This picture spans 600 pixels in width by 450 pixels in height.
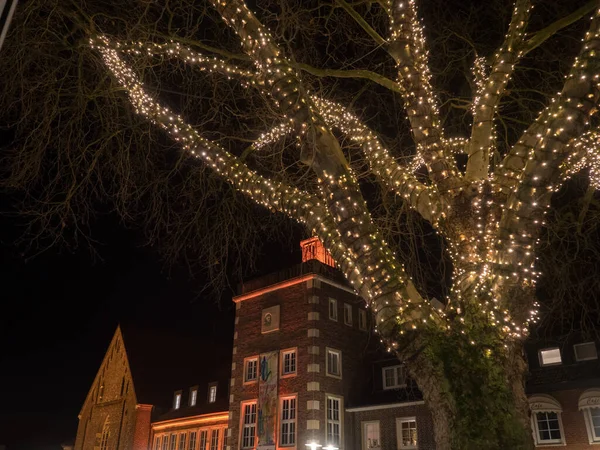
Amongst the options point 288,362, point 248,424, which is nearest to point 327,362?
point 288,362

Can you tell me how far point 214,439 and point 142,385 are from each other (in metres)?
8.62

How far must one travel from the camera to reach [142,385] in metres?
34.9

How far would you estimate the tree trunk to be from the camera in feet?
14.1

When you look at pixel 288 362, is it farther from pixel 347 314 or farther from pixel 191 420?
pixel 191 420

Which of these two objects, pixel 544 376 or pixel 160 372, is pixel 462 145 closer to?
pixel 544 376

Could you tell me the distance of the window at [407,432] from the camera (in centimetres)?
2172

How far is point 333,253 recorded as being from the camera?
18.5 ft

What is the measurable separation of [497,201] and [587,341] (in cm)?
1772

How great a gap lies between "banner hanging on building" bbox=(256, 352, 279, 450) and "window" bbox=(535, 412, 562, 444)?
1113cm

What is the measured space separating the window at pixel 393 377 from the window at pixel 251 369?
6397 mm

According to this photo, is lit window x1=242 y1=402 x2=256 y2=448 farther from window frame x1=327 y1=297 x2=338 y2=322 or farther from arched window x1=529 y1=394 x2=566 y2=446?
arched window x1=529 y1=394 x2=566 y2=446

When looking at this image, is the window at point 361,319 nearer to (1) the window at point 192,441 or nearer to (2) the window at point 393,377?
(2) the window at point 393,377

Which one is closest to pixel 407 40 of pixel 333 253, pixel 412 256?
pixel 333 253

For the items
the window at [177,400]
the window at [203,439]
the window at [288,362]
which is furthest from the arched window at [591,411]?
the window at [177,400]
